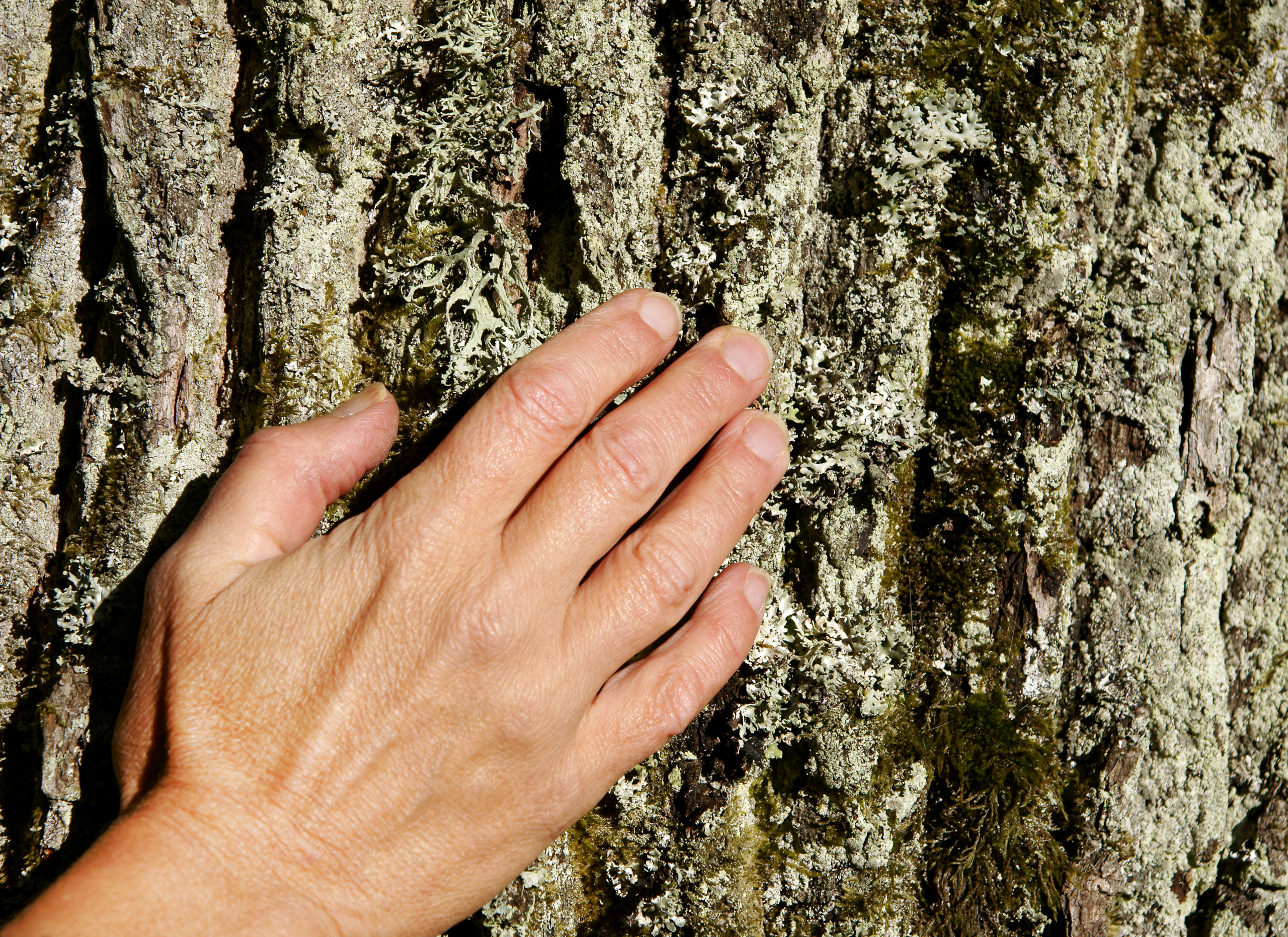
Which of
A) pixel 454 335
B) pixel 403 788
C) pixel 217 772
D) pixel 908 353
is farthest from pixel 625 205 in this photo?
pixel 217 772

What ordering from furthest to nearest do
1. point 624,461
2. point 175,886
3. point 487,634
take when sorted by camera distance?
point 624,461 → point 487,634 → point 175,886

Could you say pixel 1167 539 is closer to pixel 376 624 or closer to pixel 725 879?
pixel 725 879

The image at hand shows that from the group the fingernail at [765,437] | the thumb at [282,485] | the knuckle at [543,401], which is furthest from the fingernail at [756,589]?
the thumb at [282,485]

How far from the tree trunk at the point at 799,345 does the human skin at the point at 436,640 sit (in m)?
0.19

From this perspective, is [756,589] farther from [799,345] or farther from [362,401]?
[362,401]

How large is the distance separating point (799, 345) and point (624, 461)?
21.5 inches

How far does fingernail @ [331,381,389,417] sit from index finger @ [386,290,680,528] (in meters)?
0.24

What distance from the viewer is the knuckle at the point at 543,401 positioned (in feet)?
5.60

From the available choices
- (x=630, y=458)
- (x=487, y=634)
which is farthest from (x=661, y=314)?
(x=487, y=634)

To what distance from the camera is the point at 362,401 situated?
1.88 metres

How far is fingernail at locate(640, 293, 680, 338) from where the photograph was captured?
5.95 ft

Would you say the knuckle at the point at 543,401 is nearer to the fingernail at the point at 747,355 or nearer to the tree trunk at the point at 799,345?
the tree trunk at the point at 799,345

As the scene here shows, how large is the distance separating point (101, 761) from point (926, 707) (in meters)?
2.06

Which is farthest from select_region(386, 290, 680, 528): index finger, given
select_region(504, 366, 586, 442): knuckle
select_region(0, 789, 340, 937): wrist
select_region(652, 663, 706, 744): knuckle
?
select_region(0, 789, 340, 937): wrist
